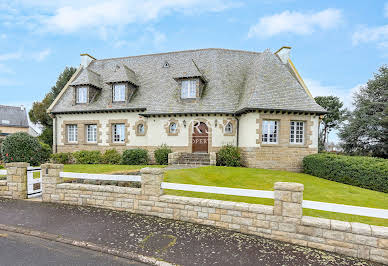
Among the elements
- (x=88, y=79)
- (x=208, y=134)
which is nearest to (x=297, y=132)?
(x=208, y=134)

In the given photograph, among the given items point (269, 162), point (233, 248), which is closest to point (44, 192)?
point (233, 248)

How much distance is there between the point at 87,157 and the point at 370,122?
1007 inches

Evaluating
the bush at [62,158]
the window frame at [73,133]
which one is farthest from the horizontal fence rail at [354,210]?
the window frame at [73,133]

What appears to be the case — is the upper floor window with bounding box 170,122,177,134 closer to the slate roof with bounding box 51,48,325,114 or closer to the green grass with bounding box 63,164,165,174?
the slate roof with bounding box 51,48,325,114

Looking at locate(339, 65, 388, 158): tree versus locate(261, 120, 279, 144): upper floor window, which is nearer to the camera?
locate(261, 120, 279, 144): upper floor window

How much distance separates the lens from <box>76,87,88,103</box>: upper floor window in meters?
17.7

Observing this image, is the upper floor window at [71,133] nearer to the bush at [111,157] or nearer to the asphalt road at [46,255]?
the bush at [111,157]

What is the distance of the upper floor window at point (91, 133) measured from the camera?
17.8m

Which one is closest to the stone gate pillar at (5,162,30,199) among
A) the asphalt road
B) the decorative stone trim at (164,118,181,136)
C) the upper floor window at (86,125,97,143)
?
the asphalt road

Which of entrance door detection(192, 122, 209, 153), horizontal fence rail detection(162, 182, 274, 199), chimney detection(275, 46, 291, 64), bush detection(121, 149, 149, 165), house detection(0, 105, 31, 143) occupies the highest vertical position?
chimney detection(275, 46, 291, 64)

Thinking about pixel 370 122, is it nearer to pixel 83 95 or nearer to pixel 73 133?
pixel 83 95

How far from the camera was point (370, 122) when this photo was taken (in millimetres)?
20016

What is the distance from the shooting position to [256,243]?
4.43 metres

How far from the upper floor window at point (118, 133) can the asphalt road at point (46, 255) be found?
12721 millimetres
